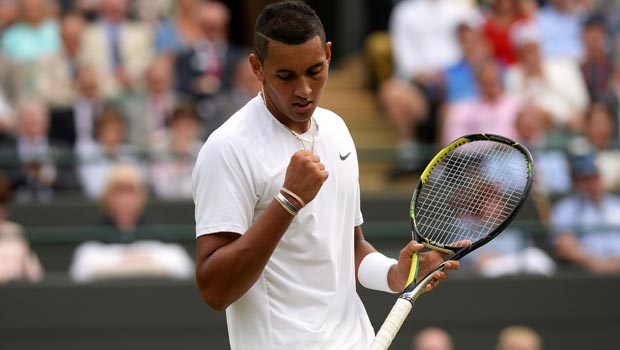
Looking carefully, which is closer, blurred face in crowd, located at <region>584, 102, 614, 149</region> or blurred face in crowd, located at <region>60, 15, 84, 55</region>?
blurred face in crowd, located at <region>584, 102, 614, 149</region>

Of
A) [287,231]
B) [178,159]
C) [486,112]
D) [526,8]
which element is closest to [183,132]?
[178,159]

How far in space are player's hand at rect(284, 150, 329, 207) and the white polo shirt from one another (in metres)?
0.17

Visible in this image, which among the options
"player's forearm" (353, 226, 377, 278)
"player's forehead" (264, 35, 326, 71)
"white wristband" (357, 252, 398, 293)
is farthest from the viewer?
"player's forearm" (353, 226, 377, 278)

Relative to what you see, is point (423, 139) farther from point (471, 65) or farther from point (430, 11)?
point (430, 11)

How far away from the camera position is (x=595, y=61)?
11.2 meters

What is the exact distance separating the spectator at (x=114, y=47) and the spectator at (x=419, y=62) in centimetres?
221

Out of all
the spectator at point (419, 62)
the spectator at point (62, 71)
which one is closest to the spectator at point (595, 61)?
the spectator at point (419, 62)

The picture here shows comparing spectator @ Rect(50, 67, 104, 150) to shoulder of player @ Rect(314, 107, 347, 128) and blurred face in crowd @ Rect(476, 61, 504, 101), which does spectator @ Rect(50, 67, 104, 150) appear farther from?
shoulder of player @ Rect(314, 107, 347, 128)

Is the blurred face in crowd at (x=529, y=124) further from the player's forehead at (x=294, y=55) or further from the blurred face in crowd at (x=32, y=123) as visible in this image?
the player's forehead at (x=294, y=55)

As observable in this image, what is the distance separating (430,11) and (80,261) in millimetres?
4439

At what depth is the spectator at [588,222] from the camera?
9094mm

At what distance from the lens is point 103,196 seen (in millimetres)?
8781

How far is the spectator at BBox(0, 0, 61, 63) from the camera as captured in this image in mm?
10312

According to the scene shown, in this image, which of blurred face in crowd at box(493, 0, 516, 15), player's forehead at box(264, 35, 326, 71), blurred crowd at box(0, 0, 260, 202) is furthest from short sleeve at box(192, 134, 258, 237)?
blurred face in crowd at box(493, 0, 516, 15)
